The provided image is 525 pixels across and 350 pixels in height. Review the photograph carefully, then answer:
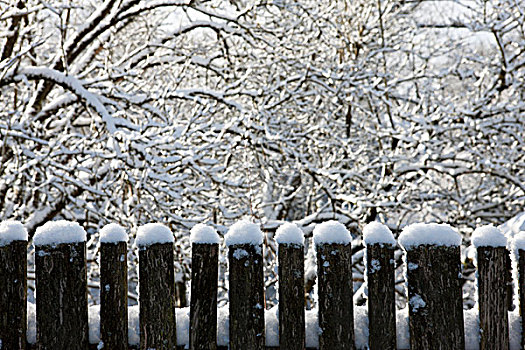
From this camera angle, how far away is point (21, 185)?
Result: 4.94 meters

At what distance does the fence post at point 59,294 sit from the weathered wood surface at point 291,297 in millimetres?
642

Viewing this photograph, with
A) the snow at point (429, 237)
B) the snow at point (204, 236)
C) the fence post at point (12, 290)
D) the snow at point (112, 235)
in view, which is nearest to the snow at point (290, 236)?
the snow at point (204, 236)

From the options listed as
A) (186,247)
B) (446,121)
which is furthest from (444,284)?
(186,247)

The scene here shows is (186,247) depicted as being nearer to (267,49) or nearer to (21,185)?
(21,185)

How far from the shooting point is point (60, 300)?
5.24ft

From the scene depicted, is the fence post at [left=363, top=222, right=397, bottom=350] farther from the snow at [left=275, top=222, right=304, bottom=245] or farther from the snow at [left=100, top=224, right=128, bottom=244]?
the snow at [left=100, top=224, right=128, bottom=244]

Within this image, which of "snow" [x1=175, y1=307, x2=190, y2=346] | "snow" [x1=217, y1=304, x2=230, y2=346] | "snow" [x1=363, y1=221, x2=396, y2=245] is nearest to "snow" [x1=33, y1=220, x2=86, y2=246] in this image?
"snow" [x1=175, y1=307, x2=190, y2=346]

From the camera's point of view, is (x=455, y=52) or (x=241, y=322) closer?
(x=241, y=322)

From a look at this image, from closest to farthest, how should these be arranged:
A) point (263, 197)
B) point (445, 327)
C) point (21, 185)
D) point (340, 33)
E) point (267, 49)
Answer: point (445, 327) < point (21, 185) < point (267, 49) < point (340, 33) < point (263, 197)

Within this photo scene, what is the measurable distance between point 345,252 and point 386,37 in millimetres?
6042

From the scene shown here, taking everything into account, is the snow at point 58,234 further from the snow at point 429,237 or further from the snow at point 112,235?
the snow at point 429,237

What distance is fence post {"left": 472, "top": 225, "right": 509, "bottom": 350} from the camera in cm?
162

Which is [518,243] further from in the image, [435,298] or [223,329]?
[223,329]

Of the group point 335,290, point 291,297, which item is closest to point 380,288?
point 335,290
